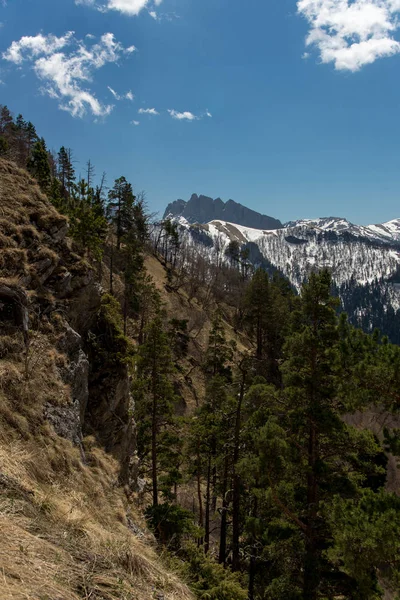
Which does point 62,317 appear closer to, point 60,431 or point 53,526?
point 60,431

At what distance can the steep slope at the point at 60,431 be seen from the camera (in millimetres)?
4070

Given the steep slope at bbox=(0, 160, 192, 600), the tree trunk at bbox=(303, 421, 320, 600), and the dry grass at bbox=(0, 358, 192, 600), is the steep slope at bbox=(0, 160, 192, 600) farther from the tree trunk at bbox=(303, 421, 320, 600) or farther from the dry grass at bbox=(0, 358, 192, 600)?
the tree trunk at bbox=(303, 421, 320, 600)

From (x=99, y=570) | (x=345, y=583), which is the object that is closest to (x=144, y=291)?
(x=345, y=583)

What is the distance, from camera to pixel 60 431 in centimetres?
1038

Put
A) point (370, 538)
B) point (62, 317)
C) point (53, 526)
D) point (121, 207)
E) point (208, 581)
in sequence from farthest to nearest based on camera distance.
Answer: point (121, 207)
point (62, 317)
point (208, 581)
point (370, 538)
point (53, 526)

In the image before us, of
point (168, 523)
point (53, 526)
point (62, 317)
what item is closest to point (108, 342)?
point (62, 317)

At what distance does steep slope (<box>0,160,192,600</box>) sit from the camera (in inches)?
160

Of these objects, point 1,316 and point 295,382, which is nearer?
point 1,316

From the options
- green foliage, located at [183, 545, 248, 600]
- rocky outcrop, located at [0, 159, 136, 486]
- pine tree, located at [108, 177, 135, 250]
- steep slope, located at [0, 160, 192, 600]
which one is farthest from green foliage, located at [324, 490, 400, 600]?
pine tree, located at [108, 177, 135, 250]

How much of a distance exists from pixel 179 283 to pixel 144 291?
24867 mm

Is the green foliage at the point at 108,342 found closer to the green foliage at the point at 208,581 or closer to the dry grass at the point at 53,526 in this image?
the dry grass at the point at 53,526

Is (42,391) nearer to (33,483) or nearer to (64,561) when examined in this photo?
(33,483)

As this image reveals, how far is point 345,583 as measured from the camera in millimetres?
11953

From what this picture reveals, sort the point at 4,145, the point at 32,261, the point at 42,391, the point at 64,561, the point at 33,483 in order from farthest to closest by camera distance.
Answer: the point at 4,145
the point at 32,261
the point at 42,391
the point at 33,483
the point at 64,561
